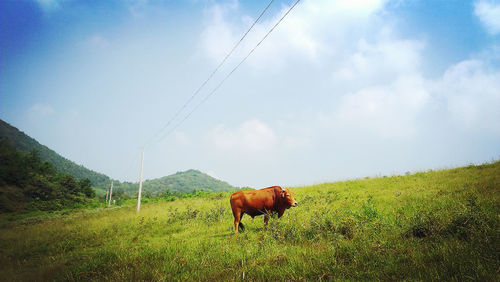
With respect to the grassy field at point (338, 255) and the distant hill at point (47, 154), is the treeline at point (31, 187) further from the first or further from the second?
the grassy field at point (338, 255)

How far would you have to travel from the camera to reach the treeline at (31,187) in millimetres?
46781

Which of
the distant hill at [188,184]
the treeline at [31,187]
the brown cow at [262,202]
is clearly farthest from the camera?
the distant hill at [188,184]

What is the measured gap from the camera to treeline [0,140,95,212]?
46781 mm

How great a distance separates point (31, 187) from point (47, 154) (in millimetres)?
97918

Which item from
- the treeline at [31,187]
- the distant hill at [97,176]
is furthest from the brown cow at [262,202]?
the distant hill at [97,176]

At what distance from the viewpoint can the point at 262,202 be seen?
8.00 meters

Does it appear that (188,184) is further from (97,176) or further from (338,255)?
(338,255)

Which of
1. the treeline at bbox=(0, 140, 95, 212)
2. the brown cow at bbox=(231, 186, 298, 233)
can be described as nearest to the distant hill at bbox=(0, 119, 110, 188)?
the treeline at bbox=(0, 140, 95, 212)

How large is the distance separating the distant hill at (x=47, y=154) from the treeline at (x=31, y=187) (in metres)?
41.1

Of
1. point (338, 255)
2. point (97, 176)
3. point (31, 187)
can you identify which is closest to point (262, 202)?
point (338, 255)

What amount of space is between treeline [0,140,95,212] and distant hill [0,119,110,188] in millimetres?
41081

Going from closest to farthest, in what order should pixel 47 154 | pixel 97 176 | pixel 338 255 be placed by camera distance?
pixel 338 255 → pixel 47 154 → pixel 97 176

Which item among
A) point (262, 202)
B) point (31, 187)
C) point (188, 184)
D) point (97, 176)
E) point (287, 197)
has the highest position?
point (97, 176)

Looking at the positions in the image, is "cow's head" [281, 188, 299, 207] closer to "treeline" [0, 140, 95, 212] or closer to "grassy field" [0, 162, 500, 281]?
"grassy field" [0, 162, 500, 281]
